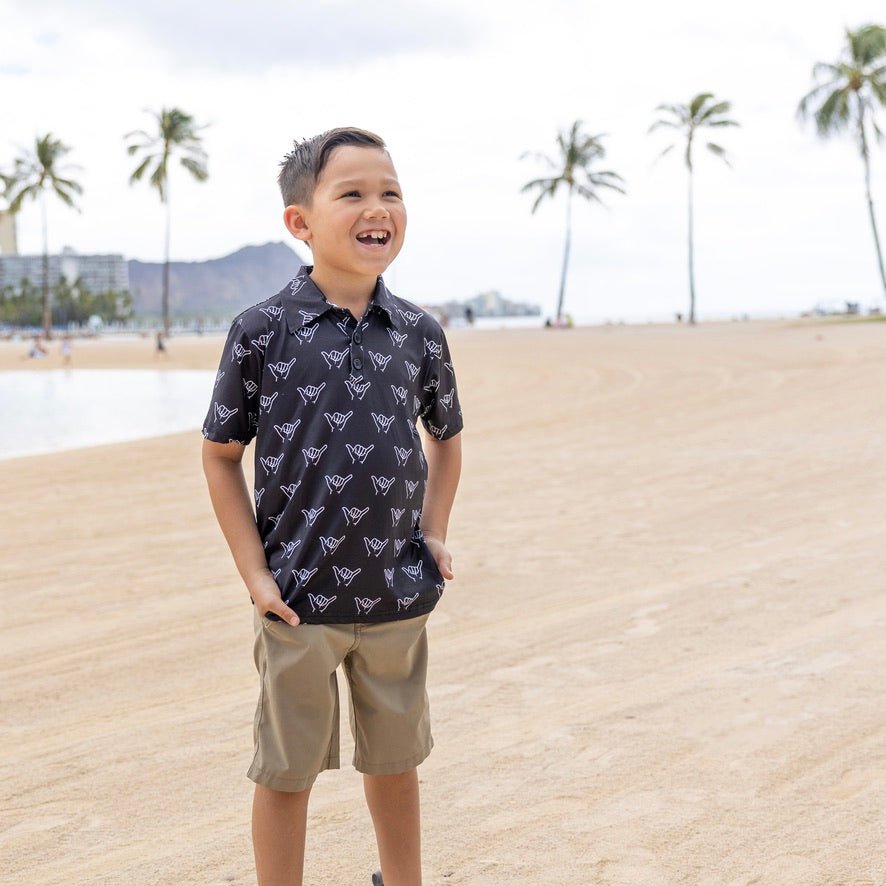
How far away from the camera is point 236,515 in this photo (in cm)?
221

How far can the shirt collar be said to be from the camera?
2.18 metres

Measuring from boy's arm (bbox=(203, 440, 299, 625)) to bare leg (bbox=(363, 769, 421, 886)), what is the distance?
496 mm

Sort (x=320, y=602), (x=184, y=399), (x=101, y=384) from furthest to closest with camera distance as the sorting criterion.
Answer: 1. (x=101, y=384)
2. (x=184, y=399)
3. (x=320, y=602)

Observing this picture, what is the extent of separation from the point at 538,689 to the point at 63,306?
120 meters

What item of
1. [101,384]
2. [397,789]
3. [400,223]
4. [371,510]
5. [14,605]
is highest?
[400,223]

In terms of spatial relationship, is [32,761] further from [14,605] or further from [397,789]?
[14,605]

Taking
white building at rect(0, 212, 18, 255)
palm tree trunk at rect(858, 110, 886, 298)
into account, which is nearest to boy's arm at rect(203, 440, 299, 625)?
palm tree trunk at rect(858, 110, 886, 298)

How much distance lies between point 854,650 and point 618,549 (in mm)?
1982

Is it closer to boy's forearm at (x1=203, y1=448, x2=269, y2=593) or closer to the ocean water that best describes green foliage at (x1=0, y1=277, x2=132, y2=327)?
the ocean water

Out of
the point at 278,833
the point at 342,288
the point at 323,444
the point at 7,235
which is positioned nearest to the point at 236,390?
the point at 323,444

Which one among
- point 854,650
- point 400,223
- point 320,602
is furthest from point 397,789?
point 854,650

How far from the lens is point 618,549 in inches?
243

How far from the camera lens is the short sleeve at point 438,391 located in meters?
2.33

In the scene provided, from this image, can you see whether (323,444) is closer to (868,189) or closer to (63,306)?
(868,189)
